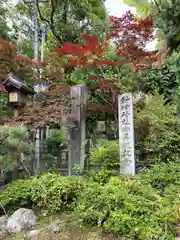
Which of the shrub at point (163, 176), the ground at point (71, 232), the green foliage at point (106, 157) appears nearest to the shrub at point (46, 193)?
the ground at point (71, 232)

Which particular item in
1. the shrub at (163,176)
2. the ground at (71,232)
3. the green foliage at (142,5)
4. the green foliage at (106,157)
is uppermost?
the green foliage at (142,5)

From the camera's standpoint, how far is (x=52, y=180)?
4.46 meters

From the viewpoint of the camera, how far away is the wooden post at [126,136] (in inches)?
206

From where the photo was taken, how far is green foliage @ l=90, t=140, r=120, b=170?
553 centimetres

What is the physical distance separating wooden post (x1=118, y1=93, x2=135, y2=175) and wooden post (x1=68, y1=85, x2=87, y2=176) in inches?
55.2

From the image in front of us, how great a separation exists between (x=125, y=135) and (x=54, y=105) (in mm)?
2087

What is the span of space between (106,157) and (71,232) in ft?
7.54

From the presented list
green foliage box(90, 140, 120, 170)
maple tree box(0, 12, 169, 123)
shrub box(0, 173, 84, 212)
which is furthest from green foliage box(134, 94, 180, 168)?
shrub box(0, 173, 84, 212)

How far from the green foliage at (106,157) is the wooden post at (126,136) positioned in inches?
12.5

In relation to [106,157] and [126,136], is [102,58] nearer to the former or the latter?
[126,136]

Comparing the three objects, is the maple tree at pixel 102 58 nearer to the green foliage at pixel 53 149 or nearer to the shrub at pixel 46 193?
the green foliage at pixel 53 149

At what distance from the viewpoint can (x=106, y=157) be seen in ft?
18.5

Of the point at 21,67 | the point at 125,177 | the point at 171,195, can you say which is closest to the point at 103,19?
the point at 21,67

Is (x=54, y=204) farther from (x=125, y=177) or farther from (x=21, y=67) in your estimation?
(x=21, y=67)
